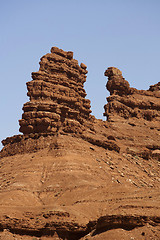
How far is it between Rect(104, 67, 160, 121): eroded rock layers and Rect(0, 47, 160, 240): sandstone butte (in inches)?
7.8

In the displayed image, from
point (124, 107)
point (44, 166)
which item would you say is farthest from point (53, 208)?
point (124, 107)

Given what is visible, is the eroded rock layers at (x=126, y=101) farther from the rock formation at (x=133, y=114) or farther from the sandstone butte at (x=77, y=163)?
the sandstone butte at (x=77, y=163)

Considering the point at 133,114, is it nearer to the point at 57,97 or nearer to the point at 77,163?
the point at 57,97

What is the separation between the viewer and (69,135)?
55.2m

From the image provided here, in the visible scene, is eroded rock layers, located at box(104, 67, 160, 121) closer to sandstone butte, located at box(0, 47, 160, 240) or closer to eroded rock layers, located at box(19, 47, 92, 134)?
sandstone butte, located at box(0, 47, 160, 240)

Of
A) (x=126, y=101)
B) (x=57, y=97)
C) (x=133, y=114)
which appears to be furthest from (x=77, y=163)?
(x=126, y=101)

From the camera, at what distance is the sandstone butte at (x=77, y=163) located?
31984 mm

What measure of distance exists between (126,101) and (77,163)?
34.5 m

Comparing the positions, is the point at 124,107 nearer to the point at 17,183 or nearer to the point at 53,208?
the point at 17,183

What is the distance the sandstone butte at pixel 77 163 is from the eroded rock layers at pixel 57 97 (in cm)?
14

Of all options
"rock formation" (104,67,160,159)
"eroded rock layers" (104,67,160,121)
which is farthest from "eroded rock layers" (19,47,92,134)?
"eroded rock layers" (104,67,160,121)

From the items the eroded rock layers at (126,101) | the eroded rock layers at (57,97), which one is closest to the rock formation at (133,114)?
the eroded rock layers at (126,101)

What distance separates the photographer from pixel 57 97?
196 feet

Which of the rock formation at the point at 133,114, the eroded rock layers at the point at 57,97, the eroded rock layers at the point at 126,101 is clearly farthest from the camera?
the eroded rock layers at the point at 126,101
